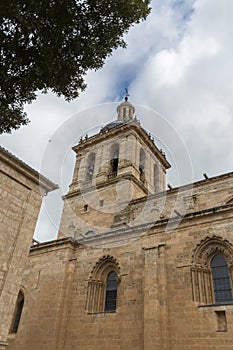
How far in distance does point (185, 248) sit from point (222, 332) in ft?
11.1

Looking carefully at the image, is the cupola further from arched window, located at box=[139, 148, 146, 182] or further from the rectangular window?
the rectangular window

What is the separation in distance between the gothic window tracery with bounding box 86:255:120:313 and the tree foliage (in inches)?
343

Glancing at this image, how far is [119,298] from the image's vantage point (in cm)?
1243

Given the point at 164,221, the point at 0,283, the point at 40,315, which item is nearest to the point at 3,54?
the point at 0,283

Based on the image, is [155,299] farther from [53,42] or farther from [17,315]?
[53,42]

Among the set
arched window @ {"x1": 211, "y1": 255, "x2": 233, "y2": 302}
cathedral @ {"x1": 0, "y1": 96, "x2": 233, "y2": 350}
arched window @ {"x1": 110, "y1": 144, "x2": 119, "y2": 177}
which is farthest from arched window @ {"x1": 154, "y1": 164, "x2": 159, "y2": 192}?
arched window @ {"x1": 211, "y1": 255, "x2": 233, "y2": 302}

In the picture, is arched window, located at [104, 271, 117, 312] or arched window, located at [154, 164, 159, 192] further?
arched window, located at [154, 164, 159, 192]

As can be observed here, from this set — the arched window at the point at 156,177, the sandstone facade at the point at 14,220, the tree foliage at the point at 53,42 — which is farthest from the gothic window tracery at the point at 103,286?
the arched window at the point at 156,177

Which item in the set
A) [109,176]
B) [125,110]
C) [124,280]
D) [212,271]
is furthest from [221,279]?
[125,110]

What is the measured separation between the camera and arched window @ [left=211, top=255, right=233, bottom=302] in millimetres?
10711

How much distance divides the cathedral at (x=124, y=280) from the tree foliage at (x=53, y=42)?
204 cm

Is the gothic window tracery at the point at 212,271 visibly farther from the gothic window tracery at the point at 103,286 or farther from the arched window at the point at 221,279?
the gothic window tracery at the point at 103,286

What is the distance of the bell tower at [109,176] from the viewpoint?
21.3 metres

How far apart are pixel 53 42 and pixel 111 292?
35.7 ft
